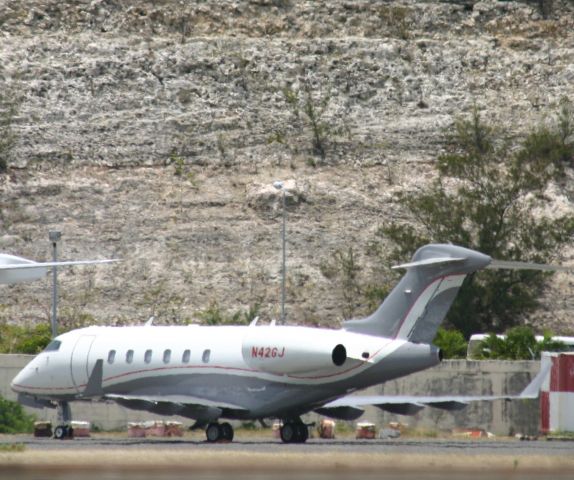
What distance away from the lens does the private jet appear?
152 feet

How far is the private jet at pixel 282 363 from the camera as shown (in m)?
46.3

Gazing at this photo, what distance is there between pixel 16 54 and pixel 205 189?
1481cm

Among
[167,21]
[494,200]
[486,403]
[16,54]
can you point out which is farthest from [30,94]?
[486,403]

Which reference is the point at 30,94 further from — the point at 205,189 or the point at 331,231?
the point at 331,231

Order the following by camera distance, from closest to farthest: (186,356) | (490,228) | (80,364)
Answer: (186,356), (80,364), (490,228)

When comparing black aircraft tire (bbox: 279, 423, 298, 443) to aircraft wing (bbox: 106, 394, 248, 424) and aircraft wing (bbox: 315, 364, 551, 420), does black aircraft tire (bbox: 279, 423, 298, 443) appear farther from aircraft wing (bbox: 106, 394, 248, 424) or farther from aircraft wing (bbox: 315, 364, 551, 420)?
aircraft wing (bbox: 106, 394, 248, 424)

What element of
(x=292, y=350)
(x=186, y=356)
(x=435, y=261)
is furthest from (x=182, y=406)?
(x=435, y=261)

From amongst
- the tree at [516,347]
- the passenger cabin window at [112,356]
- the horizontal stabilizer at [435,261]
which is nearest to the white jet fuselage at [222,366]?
the passenger cabin window at [112,356]

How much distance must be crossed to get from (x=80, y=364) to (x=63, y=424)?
1.79 meters

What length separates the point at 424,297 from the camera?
46812 mm

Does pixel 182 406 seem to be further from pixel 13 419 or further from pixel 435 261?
pixel 13 419

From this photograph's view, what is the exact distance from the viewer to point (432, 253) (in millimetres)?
47000

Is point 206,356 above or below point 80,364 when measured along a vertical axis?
above

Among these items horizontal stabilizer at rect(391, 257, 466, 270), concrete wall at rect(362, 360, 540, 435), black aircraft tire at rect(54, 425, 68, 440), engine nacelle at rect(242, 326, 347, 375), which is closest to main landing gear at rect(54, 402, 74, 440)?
black aircraft tire at rect(54, 425, 68, 440)
